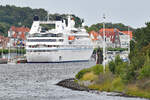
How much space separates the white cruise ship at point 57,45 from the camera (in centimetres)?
15162

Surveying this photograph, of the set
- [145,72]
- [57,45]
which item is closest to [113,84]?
[145,72]

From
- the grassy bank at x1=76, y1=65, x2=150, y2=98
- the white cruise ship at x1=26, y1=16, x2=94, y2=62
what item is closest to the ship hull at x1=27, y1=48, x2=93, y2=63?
the white cruise ship at x1=26, y1=16, x2=94, y2=62

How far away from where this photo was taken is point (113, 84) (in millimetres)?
52062

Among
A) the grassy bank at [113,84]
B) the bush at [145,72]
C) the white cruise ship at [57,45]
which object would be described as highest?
the white cruise ship at [57,45]

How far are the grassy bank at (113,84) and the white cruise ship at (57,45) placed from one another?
8839 centimetres

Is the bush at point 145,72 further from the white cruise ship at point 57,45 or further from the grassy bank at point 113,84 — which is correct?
the white cruise ship at point 57,45

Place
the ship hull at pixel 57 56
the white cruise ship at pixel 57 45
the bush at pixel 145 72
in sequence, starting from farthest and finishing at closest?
the white cruise ship at pixel 57 45, the ship hull at pixel 57 56, the bush at pixel 145 72

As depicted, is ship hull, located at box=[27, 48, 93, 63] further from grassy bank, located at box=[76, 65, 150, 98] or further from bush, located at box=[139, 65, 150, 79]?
bush, located at box=[139, 65, 150, 79]

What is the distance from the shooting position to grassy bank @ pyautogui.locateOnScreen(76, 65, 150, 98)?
155 feet

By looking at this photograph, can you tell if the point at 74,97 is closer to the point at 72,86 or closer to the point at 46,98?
the point at 46,98

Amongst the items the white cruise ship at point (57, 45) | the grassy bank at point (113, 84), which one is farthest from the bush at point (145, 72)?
the white cruise ship at point (57, 45)

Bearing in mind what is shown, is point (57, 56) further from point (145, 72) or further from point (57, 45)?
point (145, 72)

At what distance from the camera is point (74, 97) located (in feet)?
155

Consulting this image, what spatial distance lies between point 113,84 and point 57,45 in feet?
346
